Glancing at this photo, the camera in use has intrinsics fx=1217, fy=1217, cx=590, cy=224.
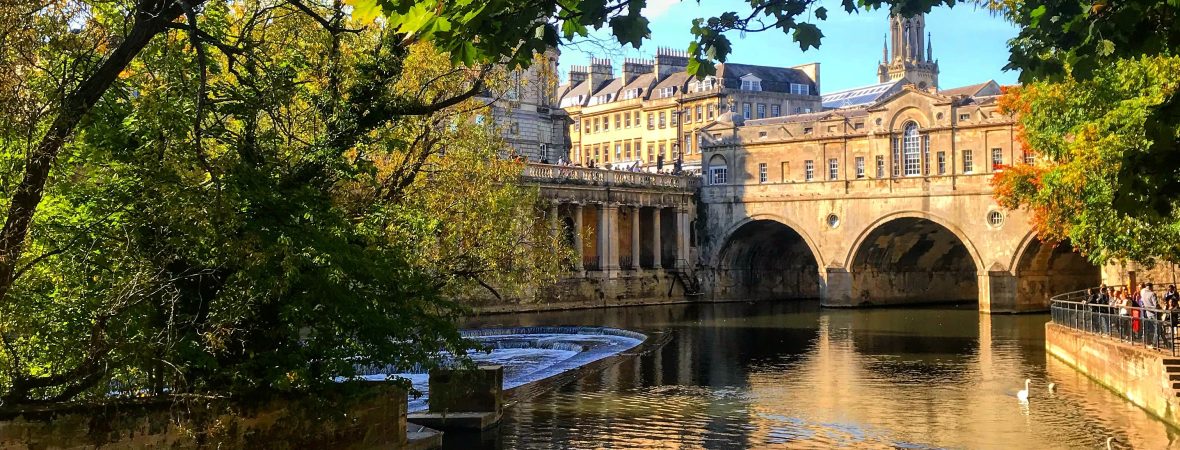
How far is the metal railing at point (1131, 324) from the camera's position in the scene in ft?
74.1

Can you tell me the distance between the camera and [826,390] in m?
27.0

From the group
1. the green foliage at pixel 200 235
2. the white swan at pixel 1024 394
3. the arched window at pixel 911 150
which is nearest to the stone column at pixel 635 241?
the arched window at pixel 911 150

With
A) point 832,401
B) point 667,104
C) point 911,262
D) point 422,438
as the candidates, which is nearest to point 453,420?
point 422,438

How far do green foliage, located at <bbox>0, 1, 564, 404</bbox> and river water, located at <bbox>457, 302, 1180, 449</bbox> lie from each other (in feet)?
18.6

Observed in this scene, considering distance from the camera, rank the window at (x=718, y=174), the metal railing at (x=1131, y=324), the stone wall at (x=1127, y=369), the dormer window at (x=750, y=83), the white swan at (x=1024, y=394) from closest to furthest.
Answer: the stone wall at (x=1127, y=369) < the metal railing at (x=1131, y=324) < the white swan at (x=1024, y=394) < the window at (x=718, y=174) < the dormer window at (x=750, y=83)

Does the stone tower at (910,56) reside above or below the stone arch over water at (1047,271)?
above

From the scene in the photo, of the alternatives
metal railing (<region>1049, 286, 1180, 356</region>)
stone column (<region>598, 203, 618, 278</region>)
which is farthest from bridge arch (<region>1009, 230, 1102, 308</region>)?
metal railing (<region>1049, 286, 1180, 356</region>)

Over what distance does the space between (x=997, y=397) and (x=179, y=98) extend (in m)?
18.5

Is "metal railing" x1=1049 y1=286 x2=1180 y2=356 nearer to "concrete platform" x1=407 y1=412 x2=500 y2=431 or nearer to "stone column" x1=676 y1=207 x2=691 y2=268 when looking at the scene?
"concrete platform" x1=407 y1=412 x2=500 y2=431

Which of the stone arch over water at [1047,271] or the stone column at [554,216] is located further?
the stone arch over water at [1047,271]

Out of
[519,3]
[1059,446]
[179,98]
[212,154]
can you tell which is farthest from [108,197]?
[1059,446]

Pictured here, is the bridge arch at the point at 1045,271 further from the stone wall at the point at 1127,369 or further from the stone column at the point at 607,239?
the stone wall at the point at 1127,369

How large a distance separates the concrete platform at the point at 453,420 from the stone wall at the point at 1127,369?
11.8 m

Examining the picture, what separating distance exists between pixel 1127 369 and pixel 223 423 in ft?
59.2
